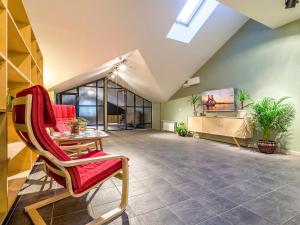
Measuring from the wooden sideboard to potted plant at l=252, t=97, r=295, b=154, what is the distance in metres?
0.38

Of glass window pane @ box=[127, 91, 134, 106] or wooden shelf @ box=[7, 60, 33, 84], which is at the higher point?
glass window pane @ box=[127, 91, 134, 106]

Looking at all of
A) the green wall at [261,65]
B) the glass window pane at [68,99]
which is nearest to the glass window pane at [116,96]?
the glass window pane at [68,99]

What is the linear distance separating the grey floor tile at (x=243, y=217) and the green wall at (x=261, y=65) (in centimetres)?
336

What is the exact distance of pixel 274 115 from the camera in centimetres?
398

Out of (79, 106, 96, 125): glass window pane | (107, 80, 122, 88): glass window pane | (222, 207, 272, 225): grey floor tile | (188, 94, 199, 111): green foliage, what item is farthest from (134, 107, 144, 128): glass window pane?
(222, 207, 272, 225): grey floor tile

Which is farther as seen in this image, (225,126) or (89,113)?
(89,113)

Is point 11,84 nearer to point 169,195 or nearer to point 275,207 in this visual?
point 169,195

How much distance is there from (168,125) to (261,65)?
4.76 meters

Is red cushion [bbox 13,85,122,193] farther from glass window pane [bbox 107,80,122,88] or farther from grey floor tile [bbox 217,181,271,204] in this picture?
glass window pane [bbox 107,80,122,88]

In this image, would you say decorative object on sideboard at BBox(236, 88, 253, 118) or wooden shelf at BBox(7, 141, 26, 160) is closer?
wooden shelf at BBox(7, 141, 26, 160)

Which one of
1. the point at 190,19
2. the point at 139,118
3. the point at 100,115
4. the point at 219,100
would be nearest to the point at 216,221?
the point at 219,100

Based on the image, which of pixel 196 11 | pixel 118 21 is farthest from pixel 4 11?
pixel 196 11

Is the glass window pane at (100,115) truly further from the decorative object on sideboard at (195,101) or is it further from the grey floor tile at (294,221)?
the grey floor tile at (294,221)

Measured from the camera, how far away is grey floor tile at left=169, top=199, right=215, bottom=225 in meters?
1.59
